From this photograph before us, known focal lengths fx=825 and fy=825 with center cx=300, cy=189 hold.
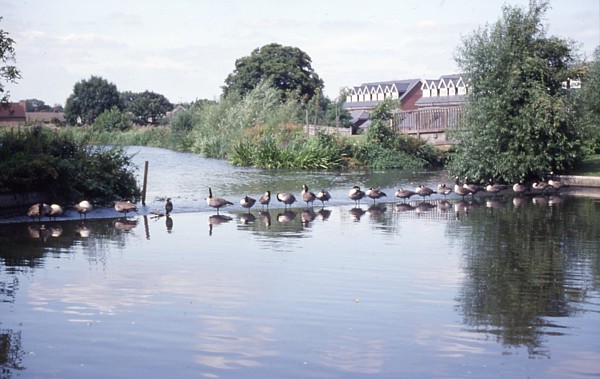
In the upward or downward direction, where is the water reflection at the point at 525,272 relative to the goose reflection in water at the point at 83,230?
downward

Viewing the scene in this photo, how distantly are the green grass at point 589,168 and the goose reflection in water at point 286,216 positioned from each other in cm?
1712

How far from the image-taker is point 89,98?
114562 millimetres

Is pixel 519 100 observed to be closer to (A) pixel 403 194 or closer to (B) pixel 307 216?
(A) pixel 403 194

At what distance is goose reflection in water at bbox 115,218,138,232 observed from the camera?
21.5 meters

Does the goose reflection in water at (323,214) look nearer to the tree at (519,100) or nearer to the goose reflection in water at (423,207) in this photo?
the goose reflection in water at (423,207)

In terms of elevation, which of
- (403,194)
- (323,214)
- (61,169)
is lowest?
(323,214)

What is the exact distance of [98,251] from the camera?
1742 cm

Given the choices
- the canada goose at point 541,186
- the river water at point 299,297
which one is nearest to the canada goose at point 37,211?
the river water at point 299,297

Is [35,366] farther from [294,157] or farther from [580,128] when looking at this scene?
[294,157]

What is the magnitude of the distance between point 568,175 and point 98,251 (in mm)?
24756

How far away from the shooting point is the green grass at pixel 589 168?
3712 cm

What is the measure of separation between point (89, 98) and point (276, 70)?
3626 centimetres

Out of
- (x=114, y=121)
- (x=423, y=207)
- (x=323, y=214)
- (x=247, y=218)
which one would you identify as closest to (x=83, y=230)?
(x=247, y=218)

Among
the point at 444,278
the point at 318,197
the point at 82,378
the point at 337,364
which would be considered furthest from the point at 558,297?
the point at 318,197
